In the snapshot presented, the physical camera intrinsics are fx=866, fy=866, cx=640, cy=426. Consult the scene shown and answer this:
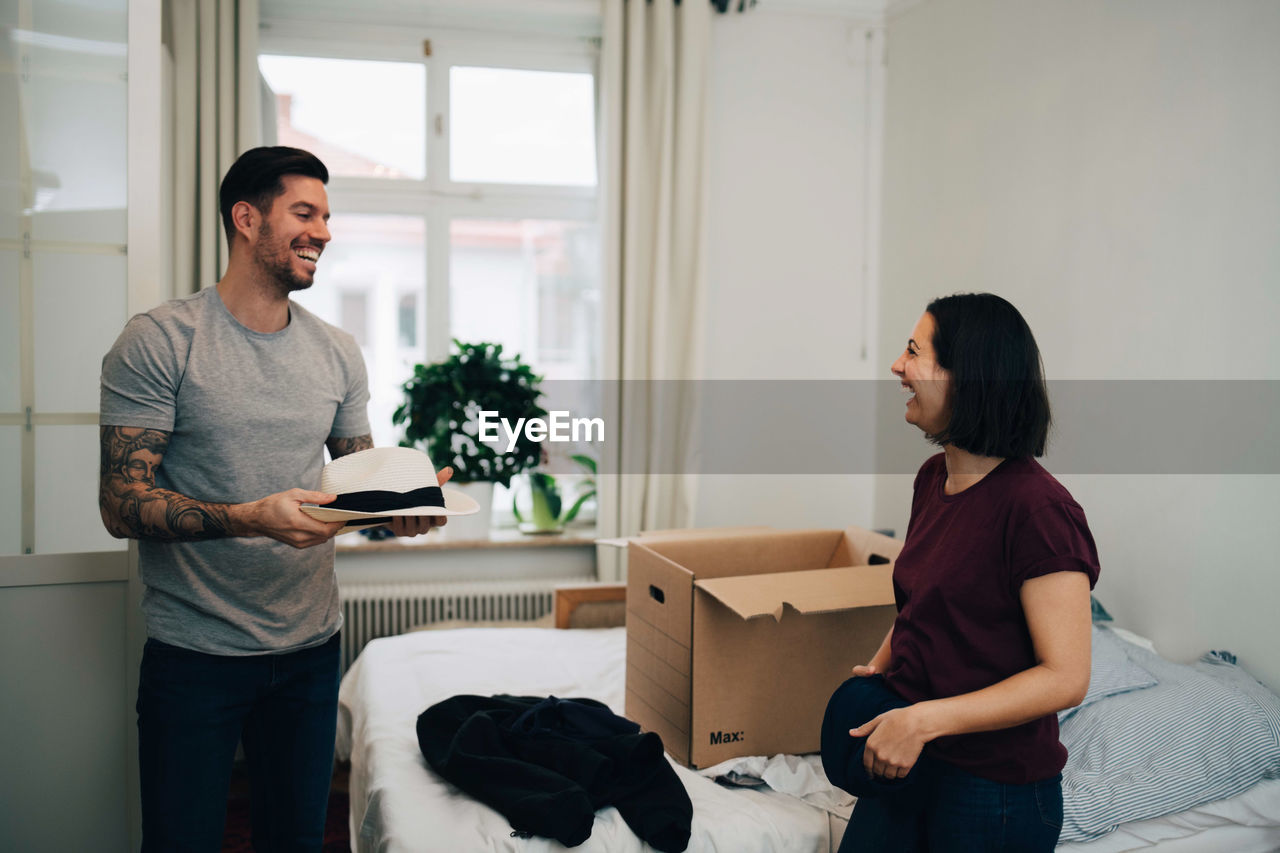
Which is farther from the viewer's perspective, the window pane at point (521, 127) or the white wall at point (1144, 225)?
the window pane at point (521, 127)

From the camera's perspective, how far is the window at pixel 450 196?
10.8ft

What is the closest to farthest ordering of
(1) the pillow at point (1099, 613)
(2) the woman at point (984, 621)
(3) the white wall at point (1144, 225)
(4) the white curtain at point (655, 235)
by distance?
(2) the woman at point (984, 621) → (3) the white wall at point (1144, 225) → (1) the pillow at point (1099, 613) → (4) the white curtain at point (655, 235)

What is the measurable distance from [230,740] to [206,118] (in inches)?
87.7

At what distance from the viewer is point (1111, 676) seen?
1880mm

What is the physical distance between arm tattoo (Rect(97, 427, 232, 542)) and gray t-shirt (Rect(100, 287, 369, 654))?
1.1 inches

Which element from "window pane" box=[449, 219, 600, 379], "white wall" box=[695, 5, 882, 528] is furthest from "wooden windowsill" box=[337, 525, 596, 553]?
"window pane" box=[449, 219, 600, 379]

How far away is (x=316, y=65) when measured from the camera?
10.7ft

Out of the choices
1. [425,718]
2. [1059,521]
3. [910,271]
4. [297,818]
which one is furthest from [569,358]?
[1059,521]

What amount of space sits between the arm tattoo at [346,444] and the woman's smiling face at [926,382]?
102 centimetres

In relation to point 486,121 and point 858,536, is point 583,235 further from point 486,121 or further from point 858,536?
point 858,536

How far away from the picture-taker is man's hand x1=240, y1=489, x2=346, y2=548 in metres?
1.31

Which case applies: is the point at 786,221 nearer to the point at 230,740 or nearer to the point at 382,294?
the point at 382,294

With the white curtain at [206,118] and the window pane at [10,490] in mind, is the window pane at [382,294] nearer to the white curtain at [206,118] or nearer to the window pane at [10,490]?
the white curtain at [206,118]

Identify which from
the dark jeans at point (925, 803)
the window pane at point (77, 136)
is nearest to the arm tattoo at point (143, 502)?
the window pane at point (77, 136)
